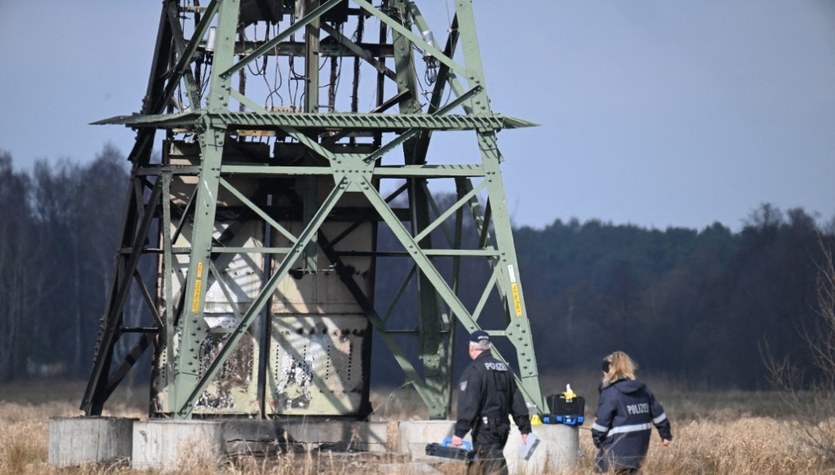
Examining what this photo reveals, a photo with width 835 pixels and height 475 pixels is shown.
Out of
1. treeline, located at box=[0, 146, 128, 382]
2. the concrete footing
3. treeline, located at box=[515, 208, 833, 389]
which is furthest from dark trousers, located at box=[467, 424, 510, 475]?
treeline, located at box=[0, 146, 128, 382]

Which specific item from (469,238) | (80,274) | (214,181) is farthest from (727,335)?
(214,181)

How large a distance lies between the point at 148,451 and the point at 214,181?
12.4ft

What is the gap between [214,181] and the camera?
63.5 feet

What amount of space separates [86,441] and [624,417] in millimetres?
8251

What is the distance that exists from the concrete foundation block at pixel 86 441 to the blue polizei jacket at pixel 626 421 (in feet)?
23.1

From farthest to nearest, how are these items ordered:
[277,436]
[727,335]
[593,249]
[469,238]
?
[593,249] → [469,238] → [727,335] → [277,436]

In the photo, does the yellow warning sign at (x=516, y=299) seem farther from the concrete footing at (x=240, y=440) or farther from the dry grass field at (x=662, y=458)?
the dry grass field at (x=662, y=458)

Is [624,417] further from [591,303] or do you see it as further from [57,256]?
[591,303]

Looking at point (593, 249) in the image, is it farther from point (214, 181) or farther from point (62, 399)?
point (214, 181)

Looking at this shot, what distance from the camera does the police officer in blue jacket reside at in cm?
1559

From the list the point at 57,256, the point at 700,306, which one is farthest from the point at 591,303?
the point at 57,256

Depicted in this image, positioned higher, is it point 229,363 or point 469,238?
point 469,238

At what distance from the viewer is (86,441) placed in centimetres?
1986

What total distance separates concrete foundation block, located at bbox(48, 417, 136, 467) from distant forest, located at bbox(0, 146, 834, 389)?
1739 inches
